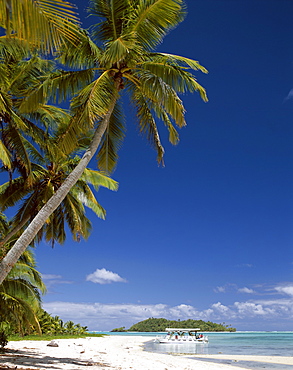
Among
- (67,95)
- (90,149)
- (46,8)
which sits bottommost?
(46,8)

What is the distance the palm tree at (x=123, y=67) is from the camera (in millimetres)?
9188

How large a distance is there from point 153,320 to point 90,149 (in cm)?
9345

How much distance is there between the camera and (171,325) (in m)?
84.6

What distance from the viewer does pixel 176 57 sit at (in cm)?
985

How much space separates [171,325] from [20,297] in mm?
76651

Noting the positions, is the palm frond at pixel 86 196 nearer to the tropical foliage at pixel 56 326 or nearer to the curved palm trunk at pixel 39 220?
the curved palm trunk at pixel 39 220

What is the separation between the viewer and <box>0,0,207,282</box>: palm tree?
9.19 metres

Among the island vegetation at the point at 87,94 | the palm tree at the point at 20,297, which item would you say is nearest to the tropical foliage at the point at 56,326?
the palm tree at the point at 20,297

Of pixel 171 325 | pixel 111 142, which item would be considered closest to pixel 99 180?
pixel 111 142

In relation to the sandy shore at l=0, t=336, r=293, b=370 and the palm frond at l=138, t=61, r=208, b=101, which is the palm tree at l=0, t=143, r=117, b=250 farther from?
the palm frond at l=138, t=61, r=208, b=101

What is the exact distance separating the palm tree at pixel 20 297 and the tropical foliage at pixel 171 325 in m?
73.1

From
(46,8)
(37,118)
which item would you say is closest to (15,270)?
(37,118)

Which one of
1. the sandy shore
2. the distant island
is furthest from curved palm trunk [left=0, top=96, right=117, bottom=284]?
the distant island

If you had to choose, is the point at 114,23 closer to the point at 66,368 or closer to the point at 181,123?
the point at 181,123
